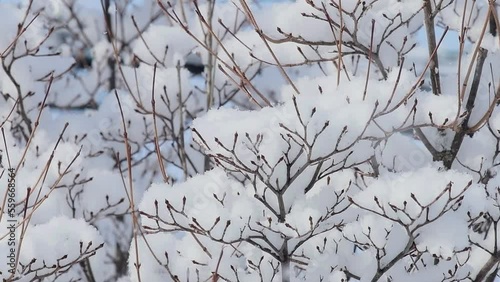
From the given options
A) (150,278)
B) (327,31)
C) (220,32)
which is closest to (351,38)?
(327,31)

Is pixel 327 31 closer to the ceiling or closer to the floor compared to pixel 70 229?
closer to the ceiling

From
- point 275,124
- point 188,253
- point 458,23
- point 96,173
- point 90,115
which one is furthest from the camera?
point 90,115

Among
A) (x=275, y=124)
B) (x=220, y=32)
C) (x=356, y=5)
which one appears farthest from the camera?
(x=220, y=32)

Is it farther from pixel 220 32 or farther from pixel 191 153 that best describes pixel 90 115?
pixel 220 32

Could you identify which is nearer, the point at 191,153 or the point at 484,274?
the point at 484,274

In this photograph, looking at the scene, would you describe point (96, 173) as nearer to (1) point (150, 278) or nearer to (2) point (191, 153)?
(2) point (191, 153)

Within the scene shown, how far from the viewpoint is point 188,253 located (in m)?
2.30

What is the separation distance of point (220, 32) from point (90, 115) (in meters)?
0.93

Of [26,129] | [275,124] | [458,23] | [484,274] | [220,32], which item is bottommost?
[484,274]

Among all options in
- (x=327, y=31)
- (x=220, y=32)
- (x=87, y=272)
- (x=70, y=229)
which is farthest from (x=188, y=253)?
(x=220, y=32)

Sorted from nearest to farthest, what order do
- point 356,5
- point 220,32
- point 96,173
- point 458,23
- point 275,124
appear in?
1. point 275,124
2. point 356,5
3. point 458,23
4. point 96,173
5. point 220,32

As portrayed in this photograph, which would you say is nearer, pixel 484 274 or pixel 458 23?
pixel 484 274

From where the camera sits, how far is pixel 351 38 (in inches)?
101

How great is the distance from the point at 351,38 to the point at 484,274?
912mm
